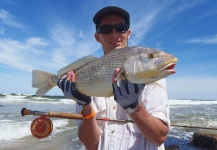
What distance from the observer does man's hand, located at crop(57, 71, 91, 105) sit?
2.74 metres

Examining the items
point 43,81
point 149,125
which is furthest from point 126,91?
point 43,81

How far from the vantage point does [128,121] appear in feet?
9.40

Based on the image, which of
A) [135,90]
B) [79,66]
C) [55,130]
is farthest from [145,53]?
[55,130]

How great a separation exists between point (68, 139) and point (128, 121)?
27.6ft

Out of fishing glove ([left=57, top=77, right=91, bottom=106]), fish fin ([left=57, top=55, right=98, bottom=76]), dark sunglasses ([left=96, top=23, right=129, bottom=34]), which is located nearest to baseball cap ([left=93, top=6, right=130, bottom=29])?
dark sunglasses ([left=96, top=23, right=129, bottom=34])

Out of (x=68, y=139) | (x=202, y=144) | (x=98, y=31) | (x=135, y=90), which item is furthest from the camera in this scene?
(x=68, y=139)

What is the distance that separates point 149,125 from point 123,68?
587mm

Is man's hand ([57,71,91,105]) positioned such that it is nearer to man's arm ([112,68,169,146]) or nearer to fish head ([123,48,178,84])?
man's arm ([112,68,169,146])

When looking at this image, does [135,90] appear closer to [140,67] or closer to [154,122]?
[140,67]

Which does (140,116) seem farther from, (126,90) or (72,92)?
(72,92)

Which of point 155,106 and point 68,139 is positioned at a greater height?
point 155,106

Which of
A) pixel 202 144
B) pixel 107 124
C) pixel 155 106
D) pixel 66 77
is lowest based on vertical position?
pixel 202 144

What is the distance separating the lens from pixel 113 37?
3.04 metres

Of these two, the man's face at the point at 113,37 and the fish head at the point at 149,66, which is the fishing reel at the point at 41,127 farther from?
the fish head at the point at 149,66
